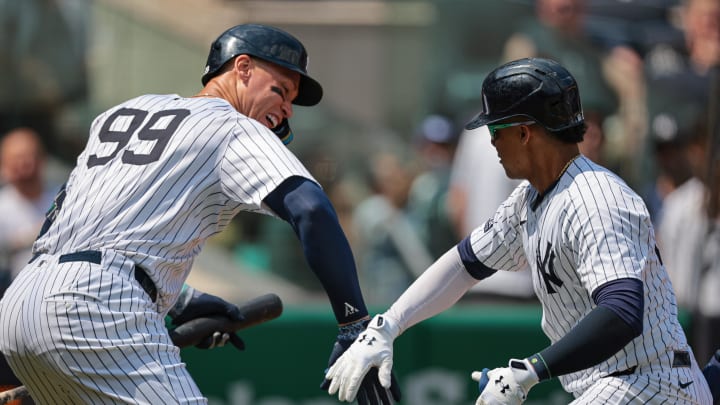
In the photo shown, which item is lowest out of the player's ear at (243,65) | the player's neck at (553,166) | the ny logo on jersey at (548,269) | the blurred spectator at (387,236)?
the blurred spectator at (387,236)

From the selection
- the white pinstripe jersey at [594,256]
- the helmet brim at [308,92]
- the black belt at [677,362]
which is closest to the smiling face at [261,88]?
the helmet brim at [308,92]

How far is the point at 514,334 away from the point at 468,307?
0.36 metres

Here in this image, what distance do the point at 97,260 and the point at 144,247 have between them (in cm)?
14

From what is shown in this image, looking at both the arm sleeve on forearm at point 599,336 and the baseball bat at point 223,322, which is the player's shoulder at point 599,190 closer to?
the arm sleeve on forearm at point 599,336

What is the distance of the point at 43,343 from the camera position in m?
3.56

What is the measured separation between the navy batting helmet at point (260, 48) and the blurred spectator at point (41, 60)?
5146mm

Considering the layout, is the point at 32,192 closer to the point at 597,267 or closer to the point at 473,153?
the point at 473,153

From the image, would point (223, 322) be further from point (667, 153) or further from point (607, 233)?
point (667, 153)

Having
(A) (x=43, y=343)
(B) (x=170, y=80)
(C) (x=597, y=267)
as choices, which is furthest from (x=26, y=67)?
(C) (x=597, y=267)

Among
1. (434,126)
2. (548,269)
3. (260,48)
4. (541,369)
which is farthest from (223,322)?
(434,126)

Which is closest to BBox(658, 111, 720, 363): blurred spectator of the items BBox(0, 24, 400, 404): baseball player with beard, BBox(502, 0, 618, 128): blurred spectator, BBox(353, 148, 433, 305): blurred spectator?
BBox(502, 0, 618, 128): blurred spectator

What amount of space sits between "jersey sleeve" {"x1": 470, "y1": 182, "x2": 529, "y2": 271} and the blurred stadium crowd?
116 inches

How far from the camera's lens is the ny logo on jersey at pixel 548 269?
3.73m

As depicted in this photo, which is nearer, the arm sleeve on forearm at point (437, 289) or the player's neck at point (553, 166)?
the player's neck at point (553, 166)
